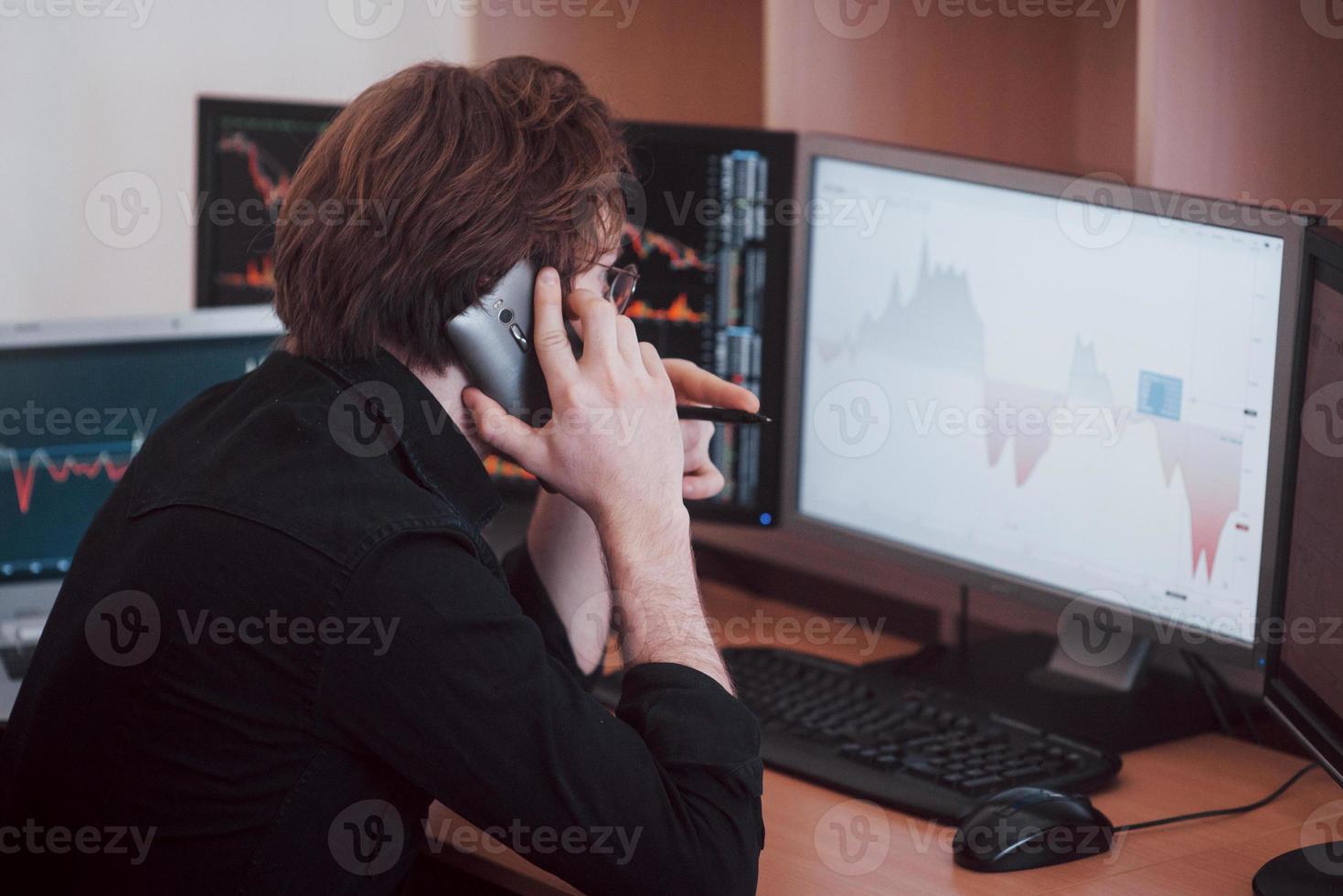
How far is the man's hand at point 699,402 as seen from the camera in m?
1.34

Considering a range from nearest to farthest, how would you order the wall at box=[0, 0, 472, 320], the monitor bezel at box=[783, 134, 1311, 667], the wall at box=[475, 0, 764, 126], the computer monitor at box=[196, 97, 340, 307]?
1. the monitor bezel at box=[783, 134, 1311, 667]
2. the computer monitor at box=[196, 97, 340, 307]
3. the wall at box=[475, 0, 764, 126]
4. the wall at box=[0, 0, 472, 320]

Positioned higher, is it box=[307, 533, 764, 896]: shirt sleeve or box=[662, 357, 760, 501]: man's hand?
box=[662, 357, 760, 501]: man's hand

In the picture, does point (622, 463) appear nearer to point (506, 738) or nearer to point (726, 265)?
point (506, 738)

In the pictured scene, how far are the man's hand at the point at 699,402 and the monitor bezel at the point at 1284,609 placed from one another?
1.47 feet

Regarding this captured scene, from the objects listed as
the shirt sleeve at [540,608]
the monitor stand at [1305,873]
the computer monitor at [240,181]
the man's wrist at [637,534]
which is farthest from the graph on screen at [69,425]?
the monitor stand at [1305,873]

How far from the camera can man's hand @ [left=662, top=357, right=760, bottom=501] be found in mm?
1338

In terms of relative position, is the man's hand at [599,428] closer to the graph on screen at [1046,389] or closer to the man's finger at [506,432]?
the man's finger at [506,432]

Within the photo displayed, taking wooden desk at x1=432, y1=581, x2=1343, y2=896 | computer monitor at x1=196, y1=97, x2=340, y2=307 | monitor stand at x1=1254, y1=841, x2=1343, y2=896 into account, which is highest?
computer monitor at x1=196, y1=97, x2=340, y2=307

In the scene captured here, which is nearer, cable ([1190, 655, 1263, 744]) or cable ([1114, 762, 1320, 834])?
cable ([1114, 762, 1320, 834])

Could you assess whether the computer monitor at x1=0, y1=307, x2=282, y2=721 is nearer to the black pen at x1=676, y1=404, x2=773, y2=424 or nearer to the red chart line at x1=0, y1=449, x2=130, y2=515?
the red chart line at x1=0, y1=449, x2=130, y2=515

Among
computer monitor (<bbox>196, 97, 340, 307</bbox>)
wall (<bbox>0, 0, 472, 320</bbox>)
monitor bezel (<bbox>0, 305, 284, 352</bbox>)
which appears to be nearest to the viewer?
monitor bezel (<bbox>0, 305, 284, 352</bbox>)

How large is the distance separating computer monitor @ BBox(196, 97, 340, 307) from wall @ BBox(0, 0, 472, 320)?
61 cm

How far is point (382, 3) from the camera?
2.82 m

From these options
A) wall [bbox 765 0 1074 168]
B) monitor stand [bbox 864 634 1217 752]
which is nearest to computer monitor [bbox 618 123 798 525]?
wall [bbox 765 0 1074 168]
